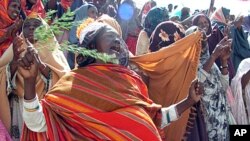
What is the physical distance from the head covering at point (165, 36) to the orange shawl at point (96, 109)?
4.11 ft

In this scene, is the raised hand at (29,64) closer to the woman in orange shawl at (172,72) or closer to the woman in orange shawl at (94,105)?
the woman in orange shawl at (94,105)

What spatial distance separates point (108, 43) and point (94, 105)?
409 mm

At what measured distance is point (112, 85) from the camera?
3.30m

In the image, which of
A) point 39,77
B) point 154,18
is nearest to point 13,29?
point 39,77

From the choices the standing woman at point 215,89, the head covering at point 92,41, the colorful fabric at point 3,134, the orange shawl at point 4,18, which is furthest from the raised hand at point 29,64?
the standing woman at point 215,89

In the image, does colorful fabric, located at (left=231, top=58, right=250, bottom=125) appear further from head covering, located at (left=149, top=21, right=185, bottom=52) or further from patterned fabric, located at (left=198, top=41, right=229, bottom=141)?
head covering, located at (left=149, top=21, right=185, bottom=52)

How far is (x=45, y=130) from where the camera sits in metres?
3.25

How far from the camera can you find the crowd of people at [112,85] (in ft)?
10.5

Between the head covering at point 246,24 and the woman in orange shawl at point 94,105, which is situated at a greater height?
the woman in orange shawl at point 94,105

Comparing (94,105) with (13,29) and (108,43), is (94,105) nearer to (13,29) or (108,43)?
(108,43)

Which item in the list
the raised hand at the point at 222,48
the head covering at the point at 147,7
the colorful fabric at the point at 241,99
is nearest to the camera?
the raised hand at the point at 222,48

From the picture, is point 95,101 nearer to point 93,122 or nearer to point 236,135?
point 93,122

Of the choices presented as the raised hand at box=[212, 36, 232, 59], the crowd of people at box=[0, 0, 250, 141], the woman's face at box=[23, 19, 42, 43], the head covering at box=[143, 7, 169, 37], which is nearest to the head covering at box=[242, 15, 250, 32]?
the crowd of people at box=[0, 0, 250, 141]

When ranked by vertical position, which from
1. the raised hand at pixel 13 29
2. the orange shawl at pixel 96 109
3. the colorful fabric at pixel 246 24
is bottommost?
the colorful fabric at pixel 246 24
